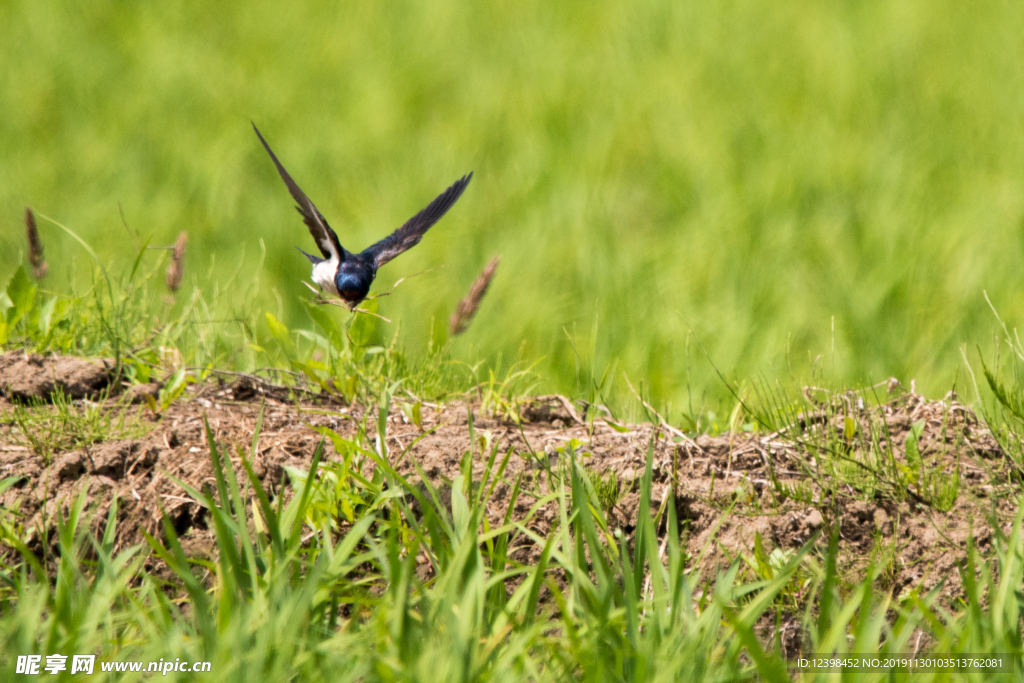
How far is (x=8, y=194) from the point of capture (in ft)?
16.9

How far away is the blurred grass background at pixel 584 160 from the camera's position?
436cm

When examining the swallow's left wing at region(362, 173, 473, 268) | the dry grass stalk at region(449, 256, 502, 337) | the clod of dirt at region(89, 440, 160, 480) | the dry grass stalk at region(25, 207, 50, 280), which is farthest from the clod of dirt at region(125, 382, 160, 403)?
the dry grass stalk at region(449, 256, 502, 337)

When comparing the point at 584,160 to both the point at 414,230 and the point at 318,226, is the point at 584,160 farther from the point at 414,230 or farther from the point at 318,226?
the point at 318,226

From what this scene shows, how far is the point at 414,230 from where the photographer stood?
9.00ft

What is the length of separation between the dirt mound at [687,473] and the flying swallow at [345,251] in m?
0.37

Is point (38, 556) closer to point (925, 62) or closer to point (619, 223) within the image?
point (619, 223)

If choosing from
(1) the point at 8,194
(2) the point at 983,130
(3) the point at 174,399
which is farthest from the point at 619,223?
(1) the point at 8,194

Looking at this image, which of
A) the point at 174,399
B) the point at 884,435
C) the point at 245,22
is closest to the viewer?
the point at 884,435

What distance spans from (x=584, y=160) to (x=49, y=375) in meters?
3.92

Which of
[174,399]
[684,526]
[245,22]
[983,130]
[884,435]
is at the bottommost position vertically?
[684,526]

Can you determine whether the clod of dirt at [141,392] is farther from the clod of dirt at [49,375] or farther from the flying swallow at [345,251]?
the flying swallow at [345,251]

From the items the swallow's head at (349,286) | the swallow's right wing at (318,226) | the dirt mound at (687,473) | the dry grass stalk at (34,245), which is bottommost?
the dirt mound at (687,473)

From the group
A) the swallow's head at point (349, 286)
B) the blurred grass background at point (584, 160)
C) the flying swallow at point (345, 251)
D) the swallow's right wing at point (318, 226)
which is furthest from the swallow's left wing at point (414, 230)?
the blurred grass background at point (584, 160)

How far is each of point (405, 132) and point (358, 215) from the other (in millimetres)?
1324
